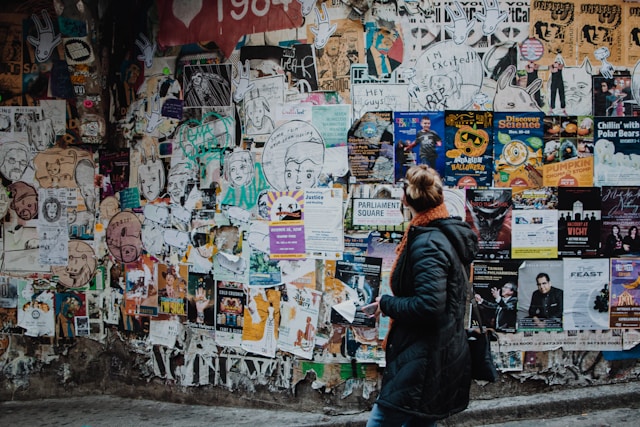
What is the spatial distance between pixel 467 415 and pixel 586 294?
1.35 m

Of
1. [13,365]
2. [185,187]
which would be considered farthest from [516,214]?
[13,365]

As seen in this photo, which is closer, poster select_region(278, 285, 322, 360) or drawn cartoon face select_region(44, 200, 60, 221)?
poster select_region(278, 285, 322, 360)

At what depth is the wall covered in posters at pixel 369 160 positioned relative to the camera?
4730 millimetres

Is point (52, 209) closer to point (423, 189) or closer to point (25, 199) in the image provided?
point (25, 199)

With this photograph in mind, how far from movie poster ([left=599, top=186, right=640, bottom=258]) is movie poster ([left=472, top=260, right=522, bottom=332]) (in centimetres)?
75

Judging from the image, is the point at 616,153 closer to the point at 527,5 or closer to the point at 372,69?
the point at 527,5

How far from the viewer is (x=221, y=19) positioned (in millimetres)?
4961

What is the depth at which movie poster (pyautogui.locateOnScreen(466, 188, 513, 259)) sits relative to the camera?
4746mm

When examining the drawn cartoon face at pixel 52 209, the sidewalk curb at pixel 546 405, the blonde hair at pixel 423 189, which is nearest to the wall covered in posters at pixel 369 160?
the sidewalk curb at pixel 546 405

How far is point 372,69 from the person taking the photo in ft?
15.5

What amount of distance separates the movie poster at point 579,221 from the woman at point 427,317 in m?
1.87

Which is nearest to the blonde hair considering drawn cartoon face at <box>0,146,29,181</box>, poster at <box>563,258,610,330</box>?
poster at <box>563,258,610,330</box>

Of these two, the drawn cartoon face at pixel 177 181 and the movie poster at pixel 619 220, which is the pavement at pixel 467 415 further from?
the drawn cartoon face at pixel 177 181

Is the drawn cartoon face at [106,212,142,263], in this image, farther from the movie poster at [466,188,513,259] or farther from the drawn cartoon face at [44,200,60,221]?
the movie poster at [466,188,513,259]
